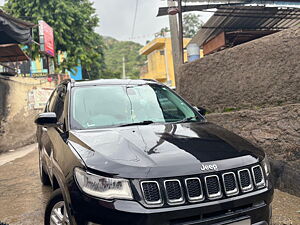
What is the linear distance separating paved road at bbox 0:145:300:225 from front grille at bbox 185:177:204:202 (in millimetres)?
1701

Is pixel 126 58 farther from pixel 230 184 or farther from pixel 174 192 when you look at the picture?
pixel 174 192

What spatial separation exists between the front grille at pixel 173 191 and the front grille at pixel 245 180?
50cm

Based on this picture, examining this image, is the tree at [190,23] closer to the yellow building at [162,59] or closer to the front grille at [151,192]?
the yellow building at [162,59]

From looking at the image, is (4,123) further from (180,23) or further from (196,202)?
(196,202)

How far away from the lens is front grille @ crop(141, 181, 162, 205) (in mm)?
1883

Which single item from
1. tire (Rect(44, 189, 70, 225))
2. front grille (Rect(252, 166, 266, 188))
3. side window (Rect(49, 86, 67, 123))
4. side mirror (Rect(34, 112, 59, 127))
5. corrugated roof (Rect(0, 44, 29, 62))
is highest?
corrugated roof (Rect(0, 44, 29, 62))

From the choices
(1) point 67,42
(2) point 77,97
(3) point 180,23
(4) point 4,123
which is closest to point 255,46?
(3) point 180,23

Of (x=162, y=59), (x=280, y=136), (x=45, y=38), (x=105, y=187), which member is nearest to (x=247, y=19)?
(x=280, y=136)

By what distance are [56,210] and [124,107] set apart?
48.4 inches

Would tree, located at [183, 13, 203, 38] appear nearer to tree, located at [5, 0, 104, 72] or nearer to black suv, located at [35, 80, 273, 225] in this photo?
tree, located at [5, 0, 104, 72]

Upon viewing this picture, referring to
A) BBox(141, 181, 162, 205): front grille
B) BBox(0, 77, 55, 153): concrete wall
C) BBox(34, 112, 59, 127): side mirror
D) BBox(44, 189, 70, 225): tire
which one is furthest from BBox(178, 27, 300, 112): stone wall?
BBox(0, 77, 55, 153): concrete wall

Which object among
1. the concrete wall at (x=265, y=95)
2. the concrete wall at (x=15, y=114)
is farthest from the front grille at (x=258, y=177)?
the concrete wall at (x=15, y=114)

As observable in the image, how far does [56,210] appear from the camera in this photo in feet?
8.39

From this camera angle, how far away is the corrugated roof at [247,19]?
7.45m
